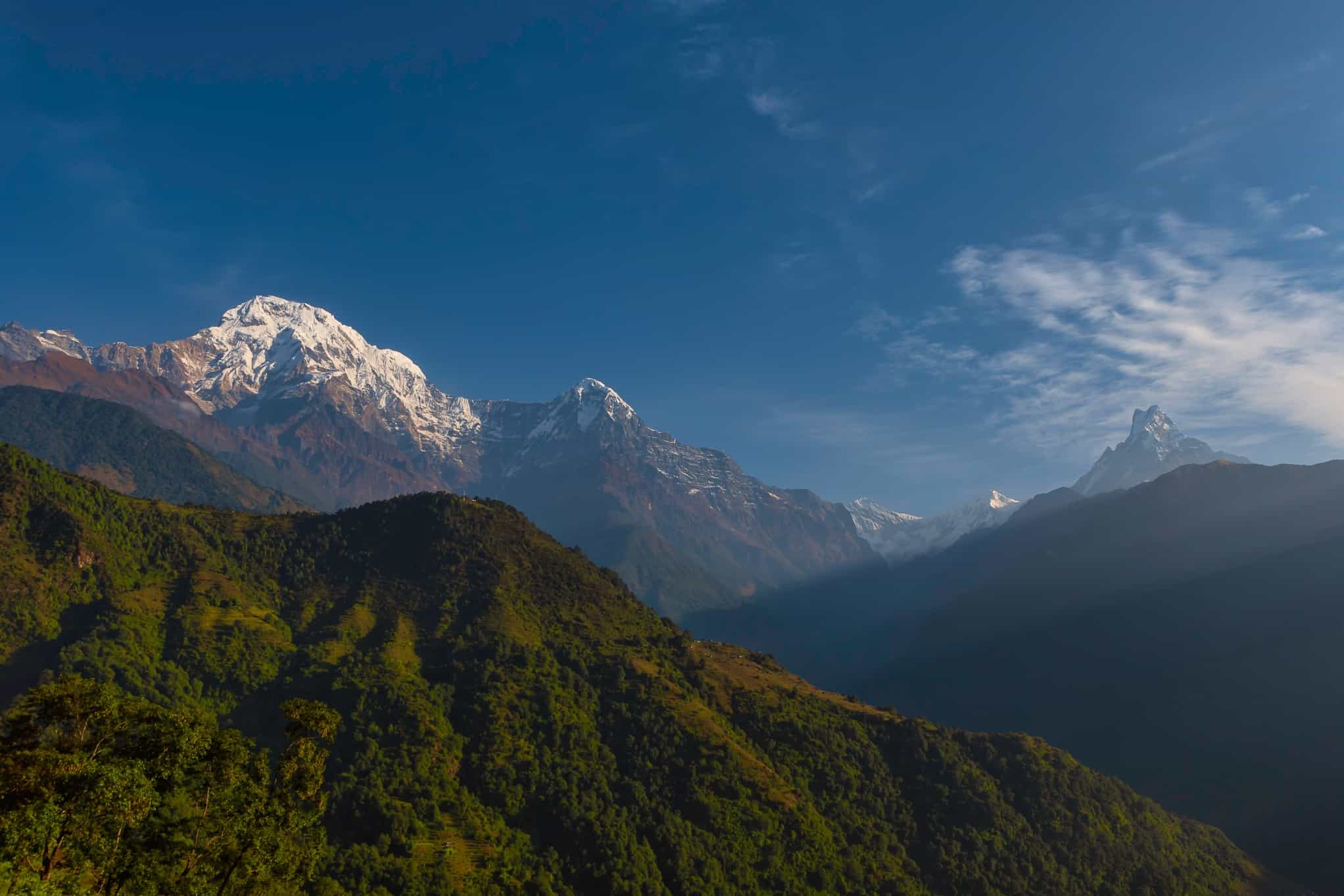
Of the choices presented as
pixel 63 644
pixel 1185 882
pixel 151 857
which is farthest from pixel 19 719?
pixel 1185 882

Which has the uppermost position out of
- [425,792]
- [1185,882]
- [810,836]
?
[425,792]

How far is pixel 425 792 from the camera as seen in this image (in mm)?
162625

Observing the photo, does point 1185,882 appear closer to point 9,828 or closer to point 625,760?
point 625,760

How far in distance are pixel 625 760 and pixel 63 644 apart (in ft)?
438

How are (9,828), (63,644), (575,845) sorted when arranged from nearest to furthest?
(9,828) → (575,845) → (63,644)

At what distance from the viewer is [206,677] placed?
187125 millimetres

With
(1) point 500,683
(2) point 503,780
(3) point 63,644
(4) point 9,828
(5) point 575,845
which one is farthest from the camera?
(1) point 500,683

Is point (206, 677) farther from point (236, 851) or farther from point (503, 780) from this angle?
point (236, 851)

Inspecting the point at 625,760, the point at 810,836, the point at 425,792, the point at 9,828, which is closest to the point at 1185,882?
the point at 810,836

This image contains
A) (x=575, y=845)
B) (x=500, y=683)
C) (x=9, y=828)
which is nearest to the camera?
(x=9, y=828)

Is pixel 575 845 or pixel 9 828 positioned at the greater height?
pixel 9 828

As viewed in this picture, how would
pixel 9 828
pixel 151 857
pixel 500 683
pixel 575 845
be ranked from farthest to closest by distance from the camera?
pixel 500 683
pixel 575 845
pixel 151 857
pixel 9 828

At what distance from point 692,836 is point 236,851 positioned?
117 metres

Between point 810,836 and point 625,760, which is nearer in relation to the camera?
point 810,836
